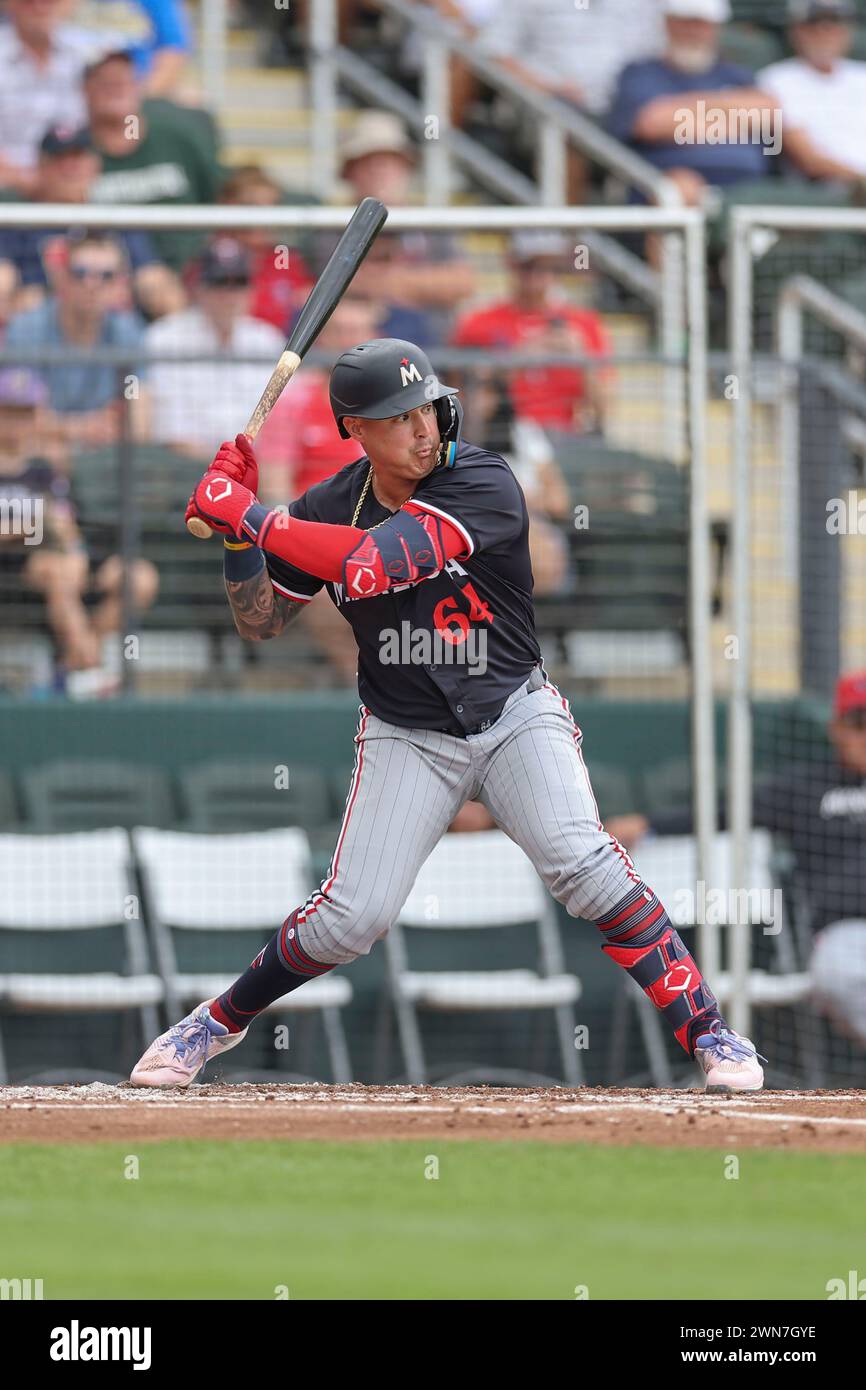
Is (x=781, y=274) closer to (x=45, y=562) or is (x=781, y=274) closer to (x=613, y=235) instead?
(x=613, y=235)

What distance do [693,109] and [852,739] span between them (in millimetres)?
3931

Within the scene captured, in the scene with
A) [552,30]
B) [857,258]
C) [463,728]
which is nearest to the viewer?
[463,728]

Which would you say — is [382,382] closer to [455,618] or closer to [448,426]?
[448,426]

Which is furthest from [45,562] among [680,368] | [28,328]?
Answer: [680,368]

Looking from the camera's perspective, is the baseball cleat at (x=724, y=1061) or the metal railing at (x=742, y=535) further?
the metal railing at (x=742, y=535)

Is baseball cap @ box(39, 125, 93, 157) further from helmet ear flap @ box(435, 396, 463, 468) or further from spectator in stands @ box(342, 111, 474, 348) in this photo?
helmet ear flap @ box(435, 396, 463, 468)

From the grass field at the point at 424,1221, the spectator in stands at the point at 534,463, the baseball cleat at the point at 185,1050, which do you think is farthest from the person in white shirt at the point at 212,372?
the grass field at the point at 424,1221

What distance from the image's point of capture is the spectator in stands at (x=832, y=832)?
28.3 feet

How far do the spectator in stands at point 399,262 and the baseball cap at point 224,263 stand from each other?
1.57ft

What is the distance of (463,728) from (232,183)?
206 inches

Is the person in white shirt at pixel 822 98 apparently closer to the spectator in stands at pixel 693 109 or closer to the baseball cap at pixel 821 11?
the baseball cap at pixel 821 11

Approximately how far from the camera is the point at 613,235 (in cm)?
1084

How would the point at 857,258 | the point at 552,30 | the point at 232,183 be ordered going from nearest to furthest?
the point at 232,183, the point at 857,258, the point at 552,30

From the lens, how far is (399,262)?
32.2 ft
